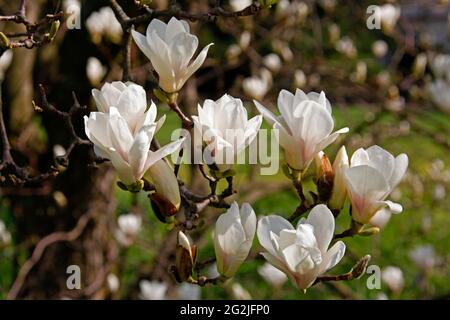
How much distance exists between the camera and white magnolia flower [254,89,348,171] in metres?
0.86

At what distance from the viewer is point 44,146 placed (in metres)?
2.44

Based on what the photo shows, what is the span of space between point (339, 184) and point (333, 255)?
0.36ft

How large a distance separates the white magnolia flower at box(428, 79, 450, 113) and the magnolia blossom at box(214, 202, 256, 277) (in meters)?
1.69

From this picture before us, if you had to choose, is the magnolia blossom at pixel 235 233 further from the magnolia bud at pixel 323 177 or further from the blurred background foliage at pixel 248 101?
the blurred background foliage at pixel 248 101

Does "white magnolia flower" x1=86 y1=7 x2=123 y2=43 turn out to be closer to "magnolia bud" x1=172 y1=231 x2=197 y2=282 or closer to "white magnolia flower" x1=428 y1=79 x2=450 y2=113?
"white magnolia flower" x1=428 y1=79 x2=450 y2=113

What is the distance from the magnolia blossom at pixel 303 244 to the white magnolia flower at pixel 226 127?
10 centimetres

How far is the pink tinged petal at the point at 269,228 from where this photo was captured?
833mm

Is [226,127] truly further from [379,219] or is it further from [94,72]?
[94,72]

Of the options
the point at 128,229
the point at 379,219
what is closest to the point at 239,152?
the point at 379,219

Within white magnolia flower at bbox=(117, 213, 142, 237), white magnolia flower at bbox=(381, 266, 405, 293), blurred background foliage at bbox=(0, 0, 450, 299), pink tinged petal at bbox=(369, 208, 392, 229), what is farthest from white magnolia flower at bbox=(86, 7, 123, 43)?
white magnolia flower at bbox=(381, 266, 405, 293)
